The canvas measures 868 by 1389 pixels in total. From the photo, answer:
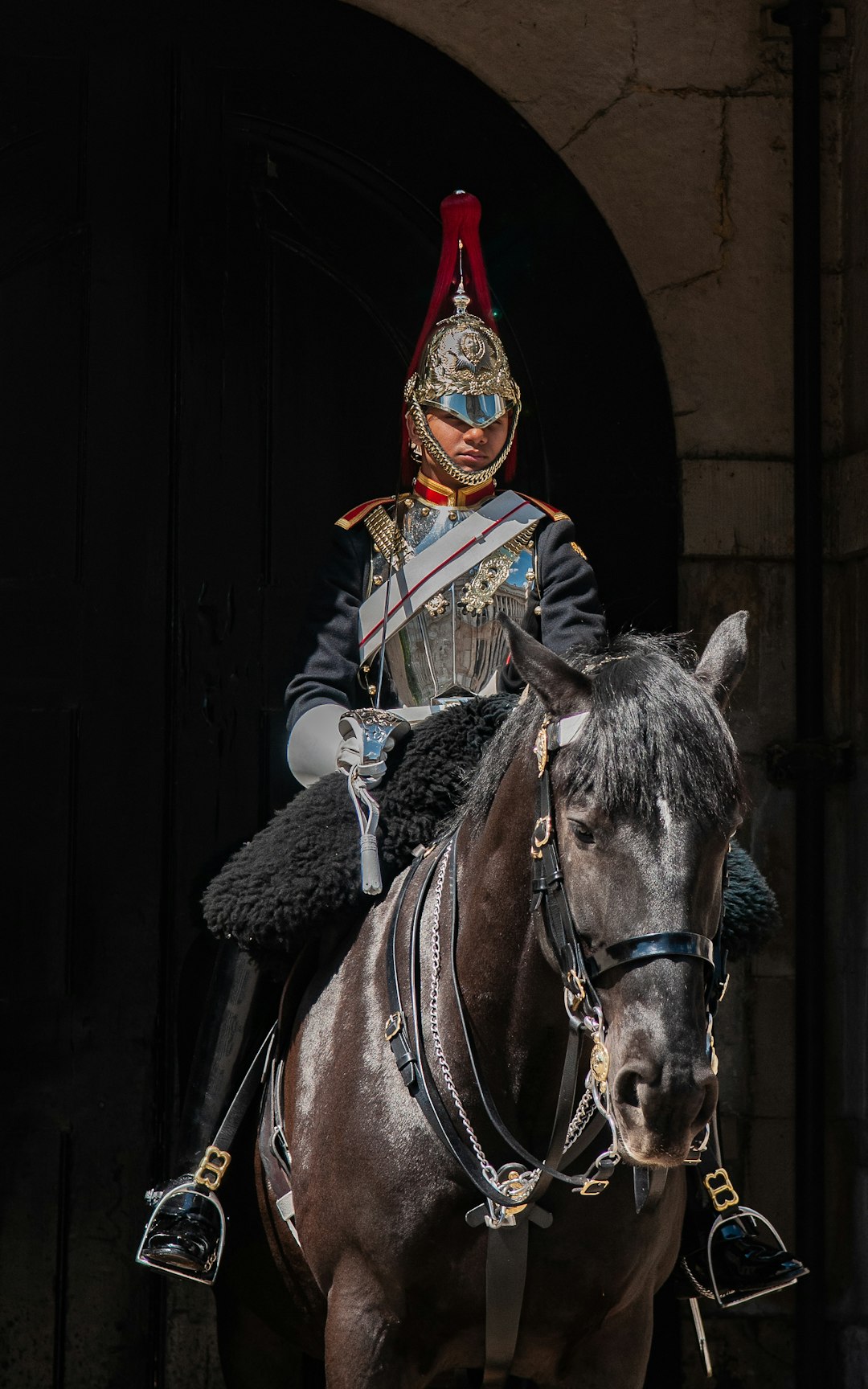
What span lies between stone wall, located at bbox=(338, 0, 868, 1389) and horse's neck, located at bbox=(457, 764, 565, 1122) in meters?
1.97

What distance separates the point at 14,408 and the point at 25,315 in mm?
276

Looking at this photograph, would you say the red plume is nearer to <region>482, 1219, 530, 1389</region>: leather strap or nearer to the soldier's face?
the soldier's face

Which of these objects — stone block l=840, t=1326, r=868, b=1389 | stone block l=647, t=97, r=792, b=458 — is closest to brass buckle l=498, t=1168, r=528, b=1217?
stone block l=840, t=1326, r=868, b=1389

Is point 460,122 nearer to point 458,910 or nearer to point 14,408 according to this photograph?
point 14,408

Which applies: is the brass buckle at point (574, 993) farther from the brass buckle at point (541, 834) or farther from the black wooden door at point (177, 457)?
the black wooden door at point (177, 457)

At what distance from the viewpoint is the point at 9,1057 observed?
4734 mm

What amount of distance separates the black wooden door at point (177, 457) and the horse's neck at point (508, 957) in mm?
1709

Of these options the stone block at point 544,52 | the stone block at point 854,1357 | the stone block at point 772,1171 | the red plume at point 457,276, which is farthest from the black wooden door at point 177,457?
the stone block at point 854,1357

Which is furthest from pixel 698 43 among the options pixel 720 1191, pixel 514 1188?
pixel 514 1188

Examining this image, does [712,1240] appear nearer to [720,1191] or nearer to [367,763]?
[720,1191]

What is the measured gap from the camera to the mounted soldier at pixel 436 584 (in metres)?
3.89

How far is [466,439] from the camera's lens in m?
4.16

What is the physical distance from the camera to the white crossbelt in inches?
163

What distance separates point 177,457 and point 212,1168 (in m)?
2.12
